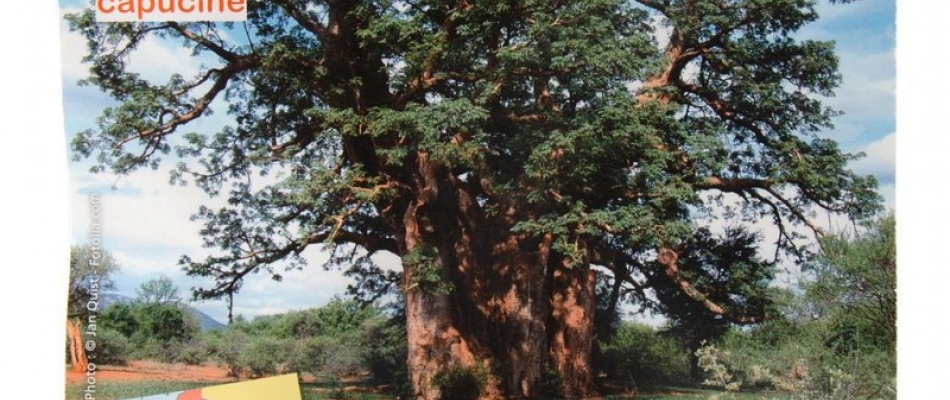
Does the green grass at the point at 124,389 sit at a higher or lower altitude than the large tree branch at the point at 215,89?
lower

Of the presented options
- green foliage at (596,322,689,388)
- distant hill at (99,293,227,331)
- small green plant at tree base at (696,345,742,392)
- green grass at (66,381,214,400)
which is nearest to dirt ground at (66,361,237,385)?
green grass at (66,381,214,400)

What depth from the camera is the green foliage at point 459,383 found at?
6.89 meters

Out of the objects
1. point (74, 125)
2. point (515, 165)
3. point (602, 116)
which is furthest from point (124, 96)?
point (602, 116)

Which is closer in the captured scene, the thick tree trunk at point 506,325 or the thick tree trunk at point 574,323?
the thick tree trunk at point 506,325

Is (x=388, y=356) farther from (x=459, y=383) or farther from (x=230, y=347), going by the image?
(x=230, y=347)

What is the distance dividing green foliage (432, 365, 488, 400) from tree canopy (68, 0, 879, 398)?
66mm

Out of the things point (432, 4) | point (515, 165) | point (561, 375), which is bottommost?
point (561, 375)

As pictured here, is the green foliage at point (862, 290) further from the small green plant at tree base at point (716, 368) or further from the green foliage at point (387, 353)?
the green foliage at point (387, 353)

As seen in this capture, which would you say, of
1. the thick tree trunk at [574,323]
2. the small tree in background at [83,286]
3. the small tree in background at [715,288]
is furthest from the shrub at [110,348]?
the small tree in background at [715,288]

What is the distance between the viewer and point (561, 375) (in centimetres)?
716

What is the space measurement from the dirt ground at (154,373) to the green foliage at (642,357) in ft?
9.23

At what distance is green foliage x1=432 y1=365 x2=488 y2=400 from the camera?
6.89m

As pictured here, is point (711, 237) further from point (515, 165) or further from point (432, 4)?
point (432, 4)

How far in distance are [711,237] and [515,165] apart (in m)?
1.59
